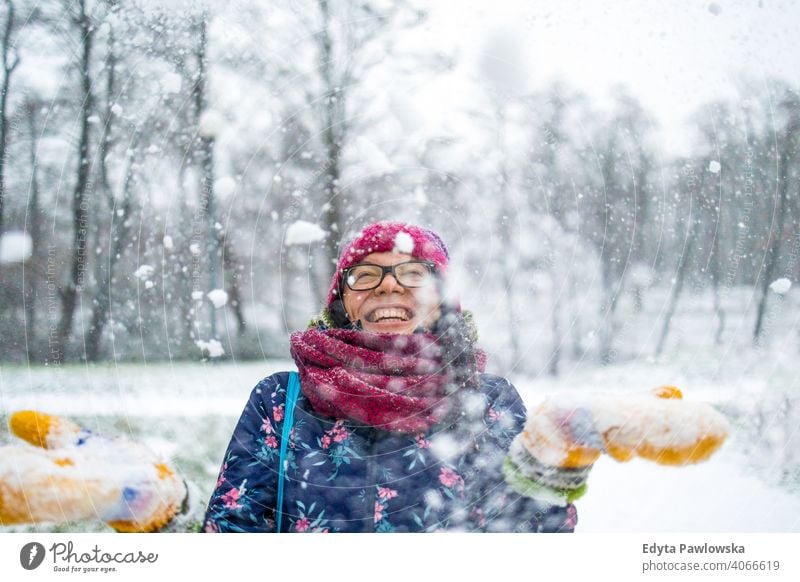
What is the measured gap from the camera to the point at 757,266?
1.10 metres

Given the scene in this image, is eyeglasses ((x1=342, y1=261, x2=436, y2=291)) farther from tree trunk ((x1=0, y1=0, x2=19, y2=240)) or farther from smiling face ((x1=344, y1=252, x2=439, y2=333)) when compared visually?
tree trunk ((x1=0, y1=0, x2=19, y2=240))

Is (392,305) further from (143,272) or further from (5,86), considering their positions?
(5,86)

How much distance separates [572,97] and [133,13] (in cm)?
72

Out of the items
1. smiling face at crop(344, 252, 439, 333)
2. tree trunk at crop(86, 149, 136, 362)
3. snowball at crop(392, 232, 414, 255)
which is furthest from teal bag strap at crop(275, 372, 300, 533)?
tree trunk at crop(86, 149, 136, 362)

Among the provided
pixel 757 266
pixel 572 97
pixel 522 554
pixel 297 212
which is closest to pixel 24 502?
pixel 297 212

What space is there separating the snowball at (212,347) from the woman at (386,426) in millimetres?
175

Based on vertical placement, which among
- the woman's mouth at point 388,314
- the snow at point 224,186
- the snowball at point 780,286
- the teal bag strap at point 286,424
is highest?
the snow at point 224,186

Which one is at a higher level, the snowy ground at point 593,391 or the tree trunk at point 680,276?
the tree trunk at point 680,276

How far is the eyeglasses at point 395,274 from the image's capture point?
0.98 meters

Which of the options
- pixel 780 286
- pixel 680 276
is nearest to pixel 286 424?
pixel 680 276

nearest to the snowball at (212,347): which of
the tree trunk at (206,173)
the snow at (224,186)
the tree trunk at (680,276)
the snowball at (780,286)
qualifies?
the tree trunk at (206,173)

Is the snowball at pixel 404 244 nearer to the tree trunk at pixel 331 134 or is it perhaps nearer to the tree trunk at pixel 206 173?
the tree trunk at pixel 331 134

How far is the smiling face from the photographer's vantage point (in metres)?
0.97

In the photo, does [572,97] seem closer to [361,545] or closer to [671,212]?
[671,212]
